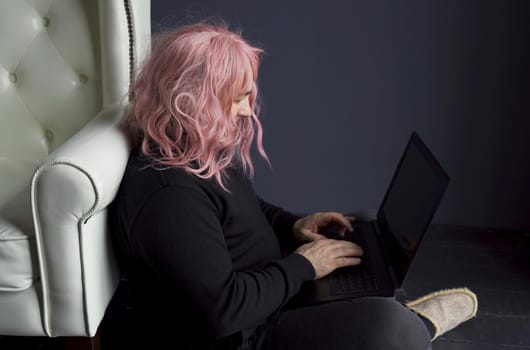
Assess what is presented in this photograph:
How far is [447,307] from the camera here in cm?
159

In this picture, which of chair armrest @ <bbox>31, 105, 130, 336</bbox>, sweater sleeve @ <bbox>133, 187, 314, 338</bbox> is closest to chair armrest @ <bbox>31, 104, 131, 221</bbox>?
chair armrest @ <bbox>31, 105, 130, 336</bbox>

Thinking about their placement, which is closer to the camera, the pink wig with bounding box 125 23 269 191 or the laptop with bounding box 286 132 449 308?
the pink wig with bounding box 125 23 269 191

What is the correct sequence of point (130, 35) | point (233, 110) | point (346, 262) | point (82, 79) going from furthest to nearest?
point (82, 79), point (130, 35), point (346, 262), point (233, 110)

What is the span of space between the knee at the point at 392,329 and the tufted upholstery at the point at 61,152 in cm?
49

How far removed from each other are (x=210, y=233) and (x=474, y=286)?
101 cm

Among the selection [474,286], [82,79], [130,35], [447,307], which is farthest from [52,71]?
[474,286]

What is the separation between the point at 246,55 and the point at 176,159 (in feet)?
0.67

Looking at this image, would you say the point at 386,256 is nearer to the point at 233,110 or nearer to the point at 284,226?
the point at 284,226

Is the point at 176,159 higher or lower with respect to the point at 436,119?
higher

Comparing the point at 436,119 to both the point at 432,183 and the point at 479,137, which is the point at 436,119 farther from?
the point at 432,183

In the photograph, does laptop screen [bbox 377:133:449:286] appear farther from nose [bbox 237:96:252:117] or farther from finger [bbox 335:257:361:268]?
nose [bbox 237:96:252:117]

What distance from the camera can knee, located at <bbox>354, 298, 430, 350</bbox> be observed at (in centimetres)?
111

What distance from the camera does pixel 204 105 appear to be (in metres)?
1.05

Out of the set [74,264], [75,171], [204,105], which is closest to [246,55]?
[204,105]
